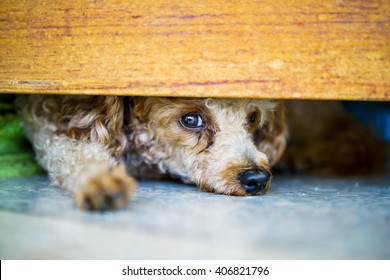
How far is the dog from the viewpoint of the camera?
1967 mm

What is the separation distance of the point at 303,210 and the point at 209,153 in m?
0.64

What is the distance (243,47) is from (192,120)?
537 millimetres

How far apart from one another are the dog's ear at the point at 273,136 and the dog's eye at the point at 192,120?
1.50ft

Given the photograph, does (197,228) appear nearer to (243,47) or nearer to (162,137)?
(243,47)

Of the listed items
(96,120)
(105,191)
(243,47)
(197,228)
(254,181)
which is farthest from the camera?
(96,120)

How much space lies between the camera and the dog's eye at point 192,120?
217 cm

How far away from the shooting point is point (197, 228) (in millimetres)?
1301

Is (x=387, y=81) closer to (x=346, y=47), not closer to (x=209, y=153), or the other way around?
(x=346, y=47)

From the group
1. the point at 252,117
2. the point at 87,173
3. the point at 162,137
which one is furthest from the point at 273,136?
the point at 87,173

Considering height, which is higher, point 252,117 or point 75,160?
point 252,117

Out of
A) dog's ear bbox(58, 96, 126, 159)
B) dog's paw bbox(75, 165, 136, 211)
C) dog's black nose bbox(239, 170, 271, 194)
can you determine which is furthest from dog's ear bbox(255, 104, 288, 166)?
dog's paw bbox(75, 165, 136, 211)

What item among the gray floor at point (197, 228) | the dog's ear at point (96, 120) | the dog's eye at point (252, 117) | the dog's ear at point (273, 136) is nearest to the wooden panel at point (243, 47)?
the dog's ear at point (96, 120)

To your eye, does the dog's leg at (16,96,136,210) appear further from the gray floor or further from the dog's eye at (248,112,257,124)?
the dog's eye at (248,112,257,124)

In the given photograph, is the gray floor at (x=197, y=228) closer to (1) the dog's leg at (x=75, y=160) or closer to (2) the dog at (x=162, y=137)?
(1) the dog's leg at (x=75, y=160)
